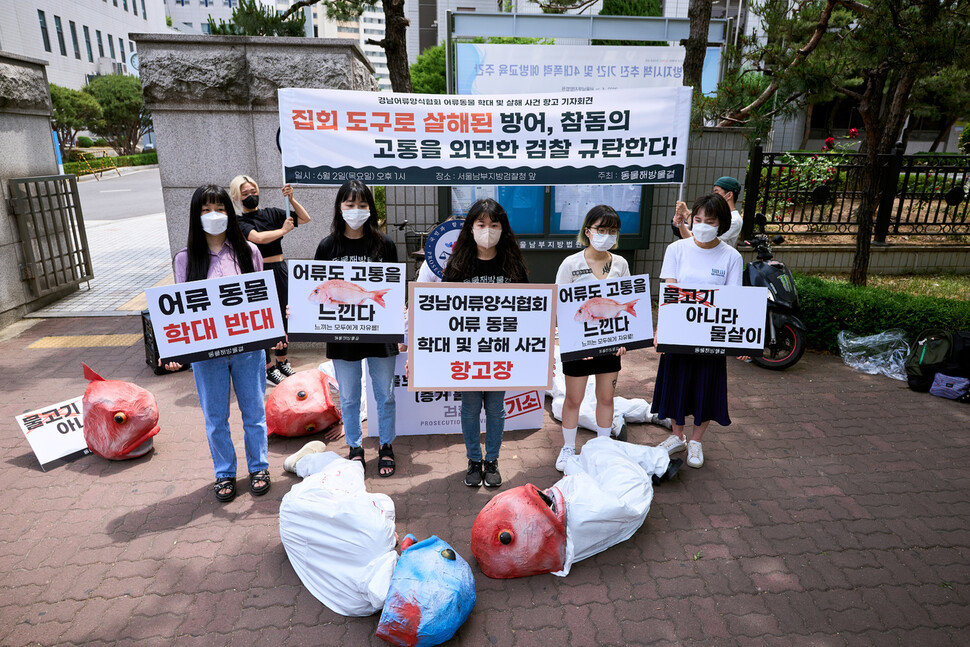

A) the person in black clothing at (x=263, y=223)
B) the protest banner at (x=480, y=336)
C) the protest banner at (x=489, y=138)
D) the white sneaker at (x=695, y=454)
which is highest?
the protest banner at (x=489, y=138)

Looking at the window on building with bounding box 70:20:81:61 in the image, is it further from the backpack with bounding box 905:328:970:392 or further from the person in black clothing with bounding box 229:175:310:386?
the backpack with bounding box 905:328:970:392

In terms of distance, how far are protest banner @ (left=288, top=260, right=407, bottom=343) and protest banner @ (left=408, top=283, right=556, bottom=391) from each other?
254 millimetres

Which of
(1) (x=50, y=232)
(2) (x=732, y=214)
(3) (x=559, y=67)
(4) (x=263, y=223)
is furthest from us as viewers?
(3) (x=559, y=67)

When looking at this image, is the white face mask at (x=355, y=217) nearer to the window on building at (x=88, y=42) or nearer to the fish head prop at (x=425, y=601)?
the fish head prop at (x=425, y=601)

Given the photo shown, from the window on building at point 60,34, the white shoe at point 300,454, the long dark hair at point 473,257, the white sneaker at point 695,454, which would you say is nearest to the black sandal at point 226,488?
the white shoe at point 300,454

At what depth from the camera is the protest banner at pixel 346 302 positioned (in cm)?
388

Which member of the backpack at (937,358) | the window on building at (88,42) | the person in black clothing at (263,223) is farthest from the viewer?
the window on building at (88,42)

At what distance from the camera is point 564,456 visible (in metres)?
4.30

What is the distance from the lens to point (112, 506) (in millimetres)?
3887

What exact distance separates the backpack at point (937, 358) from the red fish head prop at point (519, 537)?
462 cm

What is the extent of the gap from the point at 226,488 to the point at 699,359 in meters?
3.37

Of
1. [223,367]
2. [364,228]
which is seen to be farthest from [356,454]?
[364,228]

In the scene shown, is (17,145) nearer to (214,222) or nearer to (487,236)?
(214,222)

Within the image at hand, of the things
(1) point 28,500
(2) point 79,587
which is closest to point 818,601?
(2) point 79,587
